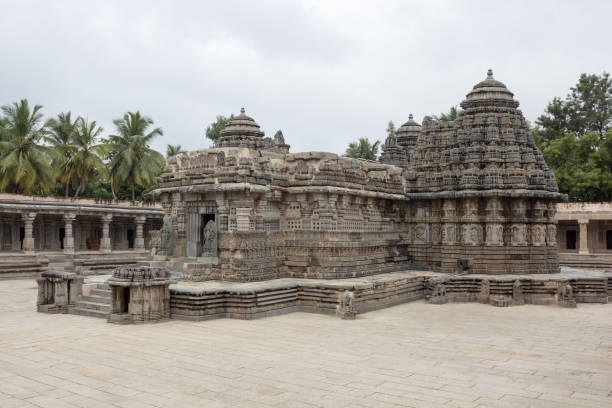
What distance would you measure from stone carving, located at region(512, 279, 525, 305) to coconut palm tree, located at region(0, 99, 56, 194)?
1018 inches

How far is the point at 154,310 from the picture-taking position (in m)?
13.5

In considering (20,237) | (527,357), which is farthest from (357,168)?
(20,237)

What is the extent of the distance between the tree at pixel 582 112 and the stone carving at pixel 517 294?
83.2 feet

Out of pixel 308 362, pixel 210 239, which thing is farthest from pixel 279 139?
pixel 308 362

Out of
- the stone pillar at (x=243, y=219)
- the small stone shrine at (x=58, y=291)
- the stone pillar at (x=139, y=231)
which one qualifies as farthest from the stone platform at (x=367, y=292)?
the stone pillar at (x=139, y=231)

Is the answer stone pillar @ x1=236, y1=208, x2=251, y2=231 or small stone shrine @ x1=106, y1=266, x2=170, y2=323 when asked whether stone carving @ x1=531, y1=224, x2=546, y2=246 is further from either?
small stone shrine @ x1=106, y1=266, x2=170, y2=323

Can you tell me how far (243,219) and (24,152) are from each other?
2058 centimetres

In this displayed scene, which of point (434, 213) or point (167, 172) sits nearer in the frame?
point (167, 172)

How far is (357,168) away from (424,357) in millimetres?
9713

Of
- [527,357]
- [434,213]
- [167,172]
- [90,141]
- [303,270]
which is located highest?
[90,141]

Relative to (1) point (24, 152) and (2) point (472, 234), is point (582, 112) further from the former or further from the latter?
(1) point (24, 152)

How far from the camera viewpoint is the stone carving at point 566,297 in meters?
17.1

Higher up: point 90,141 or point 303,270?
point 90,141

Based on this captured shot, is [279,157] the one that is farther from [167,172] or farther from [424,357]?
[424,357]
